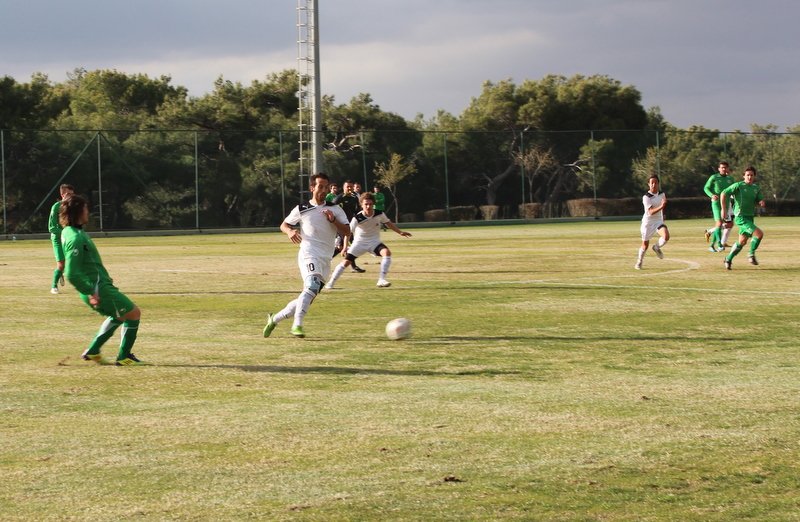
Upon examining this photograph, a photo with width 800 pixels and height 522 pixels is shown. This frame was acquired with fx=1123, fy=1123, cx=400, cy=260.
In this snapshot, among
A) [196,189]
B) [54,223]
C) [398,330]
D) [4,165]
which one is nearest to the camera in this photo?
[398,330]

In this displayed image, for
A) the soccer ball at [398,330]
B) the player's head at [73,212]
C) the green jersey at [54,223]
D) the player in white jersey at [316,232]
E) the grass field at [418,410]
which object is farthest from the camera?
the green jersey at [54,223]

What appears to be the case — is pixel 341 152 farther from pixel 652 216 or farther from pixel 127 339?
pixel 127 339

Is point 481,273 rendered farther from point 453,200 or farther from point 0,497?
point 453,200

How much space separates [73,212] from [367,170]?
4794cm

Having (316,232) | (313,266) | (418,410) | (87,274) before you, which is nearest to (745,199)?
(316,232)

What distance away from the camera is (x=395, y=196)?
5791cm

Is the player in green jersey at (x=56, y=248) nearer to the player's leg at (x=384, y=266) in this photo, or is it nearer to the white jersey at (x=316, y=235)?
the white jersey at (x=316, y=235)

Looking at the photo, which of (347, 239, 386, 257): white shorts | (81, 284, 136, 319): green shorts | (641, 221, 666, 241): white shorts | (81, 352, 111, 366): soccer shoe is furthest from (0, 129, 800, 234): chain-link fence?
(81, 284, 136, 319): green shorts

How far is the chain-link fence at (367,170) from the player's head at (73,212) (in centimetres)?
4160

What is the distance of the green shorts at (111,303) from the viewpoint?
11078 mm

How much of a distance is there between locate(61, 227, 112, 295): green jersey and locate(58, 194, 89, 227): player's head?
9 cm

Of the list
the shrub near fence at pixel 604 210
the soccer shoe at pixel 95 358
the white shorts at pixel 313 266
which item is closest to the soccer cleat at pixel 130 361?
the soccer shoe at pixel 95 358

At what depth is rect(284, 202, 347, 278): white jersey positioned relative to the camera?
1398 centimetres

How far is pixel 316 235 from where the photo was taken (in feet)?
46.3
